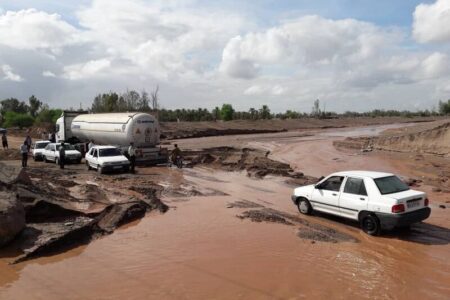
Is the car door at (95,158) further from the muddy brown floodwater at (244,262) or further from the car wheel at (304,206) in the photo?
the car wheel at (304,206)

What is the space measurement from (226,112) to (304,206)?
72.3m

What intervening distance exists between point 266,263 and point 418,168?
19428 mm

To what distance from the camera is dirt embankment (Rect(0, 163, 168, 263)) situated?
1059 cm

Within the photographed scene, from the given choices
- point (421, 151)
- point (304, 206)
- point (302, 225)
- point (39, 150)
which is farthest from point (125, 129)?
point (421, 151)

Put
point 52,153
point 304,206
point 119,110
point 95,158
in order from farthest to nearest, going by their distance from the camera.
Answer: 1. point 119,110
2. point 52,153
3. point 95,158
4. point 304,206

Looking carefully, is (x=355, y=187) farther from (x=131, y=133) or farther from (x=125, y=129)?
(x=125, y=129)

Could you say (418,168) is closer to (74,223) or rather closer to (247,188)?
(247,188)

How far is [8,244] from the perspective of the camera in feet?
34.3

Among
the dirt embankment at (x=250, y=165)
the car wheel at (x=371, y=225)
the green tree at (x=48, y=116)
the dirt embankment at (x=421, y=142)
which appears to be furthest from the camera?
the green tree at (x=48, y=116)

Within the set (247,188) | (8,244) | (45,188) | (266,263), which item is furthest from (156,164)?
(266,263)

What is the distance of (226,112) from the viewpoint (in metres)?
85.2

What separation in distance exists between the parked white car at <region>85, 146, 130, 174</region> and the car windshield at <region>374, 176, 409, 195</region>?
1612 cm

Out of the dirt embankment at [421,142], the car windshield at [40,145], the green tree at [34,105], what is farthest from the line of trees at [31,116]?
the dirt embankment at [421,142]

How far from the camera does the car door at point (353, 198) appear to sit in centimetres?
1128
